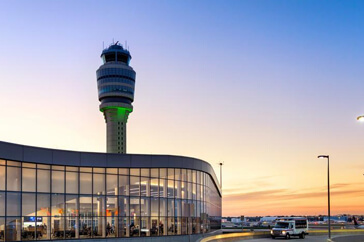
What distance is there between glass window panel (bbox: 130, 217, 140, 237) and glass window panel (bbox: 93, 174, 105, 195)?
510 centimetres

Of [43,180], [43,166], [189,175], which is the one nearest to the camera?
[43,180]

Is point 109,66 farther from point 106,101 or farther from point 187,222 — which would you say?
point 187,222

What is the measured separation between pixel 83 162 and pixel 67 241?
27.4 feet

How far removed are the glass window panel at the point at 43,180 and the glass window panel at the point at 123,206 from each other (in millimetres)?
9152

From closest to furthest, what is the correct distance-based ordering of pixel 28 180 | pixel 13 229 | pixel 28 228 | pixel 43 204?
pixel 13 229 < pixel 28 228 < pixel 28 180 < pixel 43 204

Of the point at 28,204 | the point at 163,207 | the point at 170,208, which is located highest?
the point at 28,204

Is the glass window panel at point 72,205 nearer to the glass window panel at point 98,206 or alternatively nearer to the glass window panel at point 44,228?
the glass window panel at point 98,206

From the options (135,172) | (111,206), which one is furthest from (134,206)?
(135,172)

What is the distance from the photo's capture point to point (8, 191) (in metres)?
41.5

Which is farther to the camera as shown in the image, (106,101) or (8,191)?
(106,101)

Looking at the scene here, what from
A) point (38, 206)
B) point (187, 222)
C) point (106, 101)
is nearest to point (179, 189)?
point (187, 222)

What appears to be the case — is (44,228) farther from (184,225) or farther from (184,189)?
(184,189)

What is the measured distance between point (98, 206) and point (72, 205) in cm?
327

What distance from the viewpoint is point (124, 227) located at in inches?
2012
